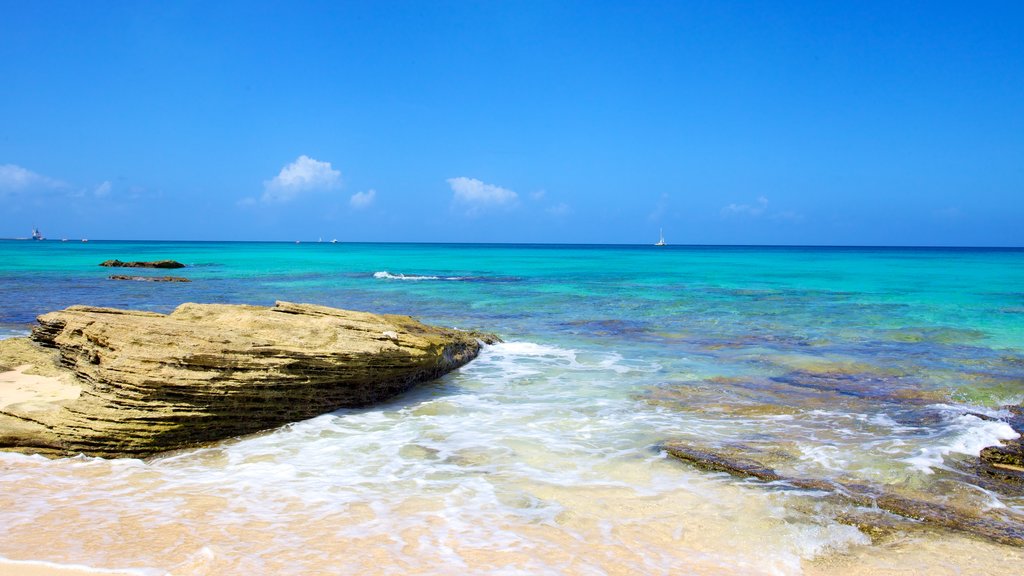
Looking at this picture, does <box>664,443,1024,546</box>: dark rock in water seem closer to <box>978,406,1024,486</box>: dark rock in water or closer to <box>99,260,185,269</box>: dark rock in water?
<box>978,406,1024,486</box>: dark rock in water

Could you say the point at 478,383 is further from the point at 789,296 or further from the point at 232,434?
the point at 789,296

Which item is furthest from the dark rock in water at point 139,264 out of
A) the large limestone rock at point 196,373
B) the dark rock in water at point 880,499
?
the dark rock in water at point 880,499

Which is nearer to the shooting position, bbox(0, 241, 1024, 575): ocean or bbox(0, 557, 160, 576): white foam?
bbox(0, 557, 160, 576): white foam

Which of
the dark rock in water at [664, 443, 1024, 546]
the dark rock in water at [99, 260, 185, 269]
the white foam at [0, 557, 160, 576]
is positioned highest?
the dark rock in water at [99, 260, 185, 269]

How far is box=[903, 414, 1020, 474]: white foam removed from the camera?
7.33 meters

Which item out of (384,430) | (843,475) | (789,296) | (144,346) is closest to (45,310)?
(144,346)

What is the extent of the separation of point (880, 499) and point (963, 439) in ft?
9.17

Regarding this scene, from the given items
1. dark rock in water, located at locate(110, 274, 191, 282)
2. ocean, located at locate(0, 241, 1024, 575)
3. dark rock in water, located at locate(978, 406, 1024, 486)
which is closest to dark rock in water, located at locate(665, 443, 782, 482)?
ocean, located at locate(0, 241, 1024, 575)

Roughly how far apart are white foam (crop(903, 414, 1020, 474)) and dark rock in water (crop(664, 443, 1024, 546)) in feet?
3.44

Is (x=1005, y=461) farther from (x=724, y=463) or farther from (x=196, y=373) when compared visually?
(x=196, y=373)

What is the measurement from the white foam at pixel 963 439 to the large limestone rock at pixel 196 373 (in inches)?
261

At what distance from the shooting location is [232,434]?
786cm

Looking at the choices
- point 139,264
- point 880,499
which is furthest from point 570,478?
point 139,264

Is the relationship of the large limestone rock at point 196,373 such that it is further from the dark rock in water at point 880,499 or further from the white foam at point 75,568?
the dark rock in water at point 880,499
